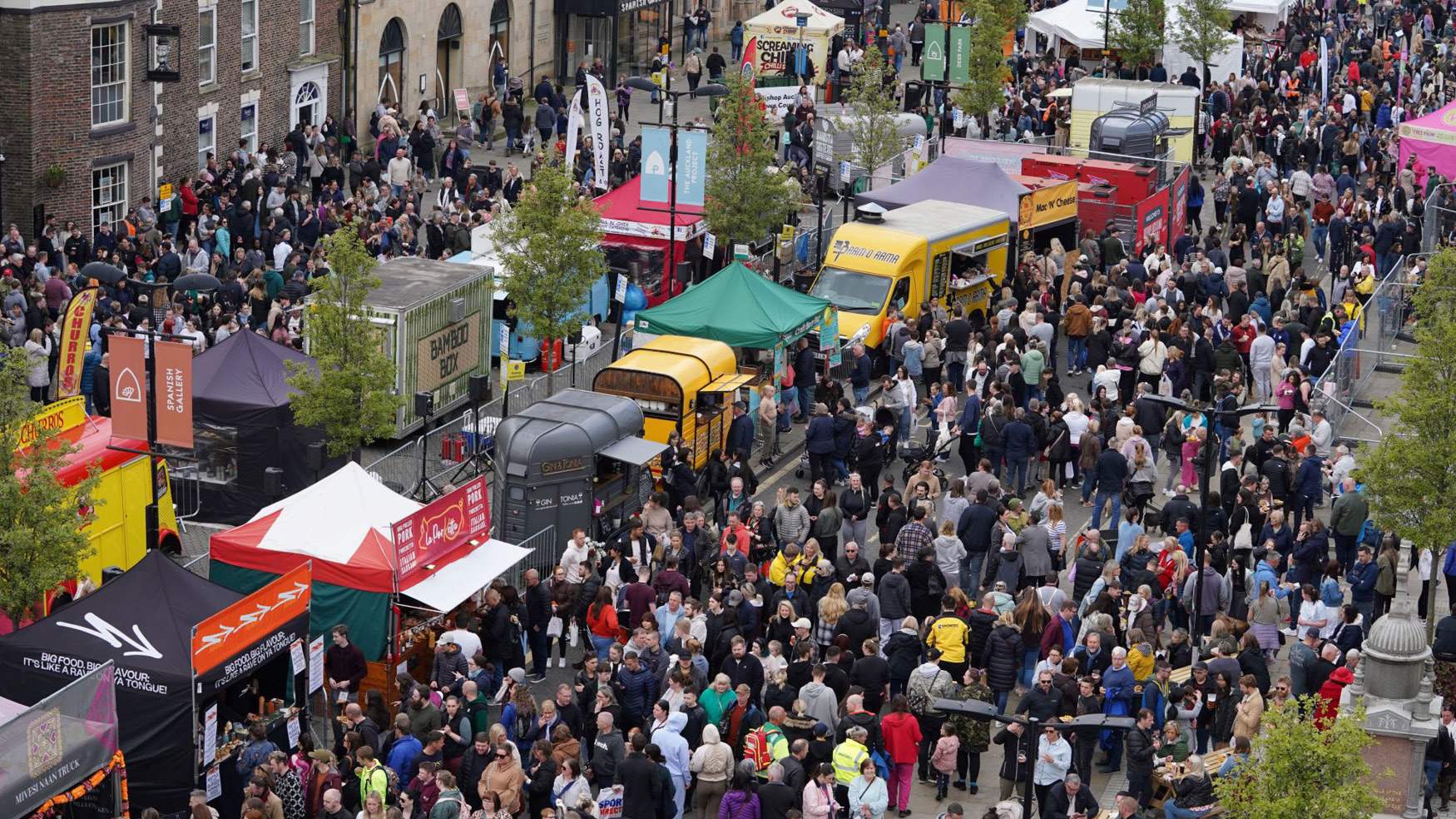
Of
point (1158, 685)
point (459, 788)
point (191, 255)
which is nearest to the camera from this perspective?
point (459, 788)

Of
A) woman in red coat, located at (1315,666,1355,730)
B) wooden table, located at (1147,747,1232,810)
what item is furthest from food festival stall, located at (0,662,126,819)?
woman in red coat, located at (1315,666,1355,730)

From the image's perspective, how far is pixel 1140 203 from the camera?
39.1 meters

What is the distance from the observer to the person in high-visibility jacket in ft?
61.4

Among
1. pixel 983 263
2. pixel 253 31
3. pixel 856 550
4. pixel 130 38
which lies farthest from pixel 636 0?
pixel 856 550

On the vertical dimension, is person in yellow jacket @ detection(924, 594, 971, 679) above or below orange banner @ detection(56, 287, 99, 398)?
below

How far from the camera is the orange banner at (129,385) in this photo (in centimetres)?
2448

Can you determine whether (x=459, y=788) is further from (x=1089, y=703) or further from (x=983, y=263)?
(x=983, y=263)

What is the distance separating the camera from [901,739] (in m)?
19.6

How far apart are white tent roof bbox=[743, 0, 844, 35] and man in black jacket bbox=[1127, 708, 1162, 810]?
1470 inches

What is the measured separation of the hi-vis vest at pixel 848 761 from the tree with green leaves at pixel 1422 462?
7.54m

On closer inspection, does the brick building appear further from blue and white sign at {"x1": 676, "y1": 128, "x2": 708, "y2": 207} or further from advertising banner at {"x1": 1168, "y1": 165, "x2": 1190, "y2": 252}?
advertising banner at {"x1": 1168, "y1": 165, "x2": 1190, "y2": 252}

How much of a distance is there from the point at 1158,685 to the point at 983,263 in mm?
16392

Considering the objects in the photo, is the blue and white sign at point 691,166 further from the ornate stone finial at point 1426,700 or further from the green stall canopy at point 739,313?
the ornate stone finial at point 1426,700

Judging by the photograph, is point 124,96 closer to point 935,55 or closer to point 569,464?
point 569,464
